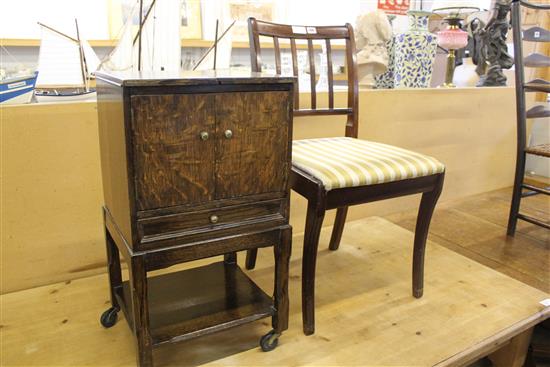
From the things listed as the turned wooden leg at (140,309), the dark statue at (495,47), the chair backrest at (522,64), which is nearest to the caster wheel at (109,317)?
the turned wooden leg at (140,309)

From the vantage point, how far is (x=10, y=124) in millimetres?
1272

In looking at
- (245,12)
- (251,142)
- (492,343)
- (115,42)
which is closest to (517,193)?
(492,343)

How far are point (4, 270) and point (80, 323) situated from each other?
33cm

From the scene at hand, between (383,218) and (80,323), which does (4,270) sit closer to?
(80,323)

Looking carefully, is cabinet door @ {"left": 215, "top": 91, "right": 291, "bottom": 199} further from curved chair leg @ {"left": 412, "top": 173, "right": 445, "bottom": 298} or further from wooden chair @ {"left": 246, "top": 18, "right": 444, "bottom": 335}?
curved chair leg @ {"left": 412, "top": 173, "right": 445, "bottom": 298}

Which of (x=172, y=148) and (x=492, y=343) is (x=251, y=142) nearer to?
(x=172, y=148)

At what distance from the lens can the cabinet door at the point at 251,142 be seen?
948 millimetres

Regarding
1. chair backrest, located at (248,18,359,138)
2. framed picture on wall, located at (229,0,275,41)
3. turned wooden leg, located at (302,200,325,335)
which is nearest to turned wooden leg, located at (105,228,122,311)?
turned wooden leg, located at (302,200,325,335)

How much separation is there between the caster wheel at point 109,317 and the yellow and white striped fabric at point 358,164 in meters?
0.65

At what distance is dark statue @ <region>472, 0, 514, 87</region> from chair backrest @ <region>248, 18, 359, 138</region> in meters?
1.37

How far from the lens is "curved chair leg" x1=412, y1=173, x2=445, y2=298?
1.31 meters

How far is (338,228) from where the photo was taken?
169 centimetres

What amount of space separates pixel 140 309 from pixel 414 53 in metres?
1.67

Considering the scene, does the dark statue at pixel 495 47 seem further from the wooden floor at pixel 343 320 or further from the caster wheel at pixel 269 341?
Result: the caster wheel at pixel 269 341
